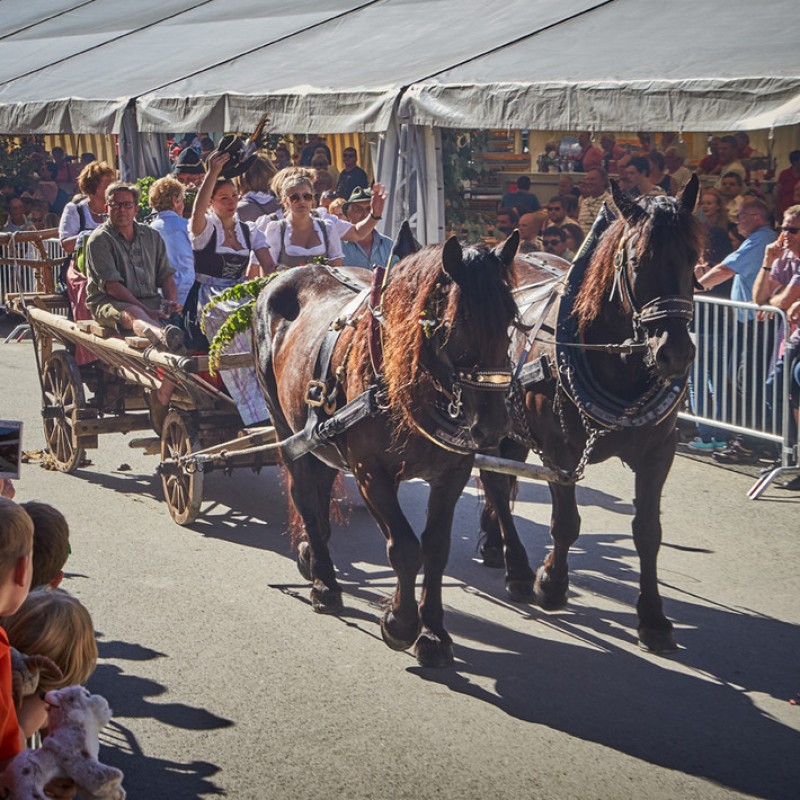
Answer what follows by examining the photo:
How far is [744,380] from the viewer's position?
29.4ft

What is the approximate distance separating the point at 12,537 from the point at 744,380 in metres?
6.98

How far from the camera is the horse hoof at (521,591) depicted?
6438 millimetres

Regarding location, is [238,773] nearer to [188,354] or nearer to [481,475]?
[481,475]

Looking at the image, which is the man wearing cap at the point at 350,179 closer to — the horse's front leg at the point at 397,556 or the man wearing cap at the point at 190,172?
the man wearing cap at the point at 190,172

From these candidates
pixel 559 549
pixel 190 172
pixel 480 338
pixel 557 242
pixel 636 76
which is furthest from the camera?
pixel 557 242

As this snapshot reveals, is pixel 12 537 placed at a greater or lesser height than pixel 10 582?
greater

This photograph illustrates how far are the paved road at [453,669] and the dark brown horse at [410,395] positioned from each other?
0.31 m

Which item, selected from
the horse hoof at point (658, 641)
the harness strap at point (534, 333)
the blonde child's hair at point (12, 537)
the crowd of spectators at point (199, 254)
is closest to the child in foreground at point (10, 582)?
the blonde child's hair at point (12, 537)

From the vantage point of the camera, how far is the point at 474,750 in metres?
4.72

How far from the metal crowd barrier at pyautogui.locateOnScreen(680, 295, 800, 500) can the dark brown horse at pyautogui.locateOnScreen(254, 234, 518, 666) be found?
3.38 m

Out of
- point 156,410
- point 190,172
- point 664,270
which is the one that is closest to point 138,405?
point 156,410

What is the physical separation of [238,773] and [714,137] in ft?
34.1

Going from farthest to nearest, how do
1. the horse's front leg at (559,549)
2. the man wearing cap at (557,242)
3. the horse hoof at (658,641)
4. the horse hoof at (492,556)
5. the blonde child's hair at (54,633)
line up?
the man wearing cap at (557,242) < the horse hoof at (492,556) < the horse's front leg at (559,549) < the horse hoof at (658,641) < the blonde child's hair at (54,633)

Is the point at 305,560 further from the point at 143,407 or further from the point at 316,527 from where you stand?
the point at 143,407
